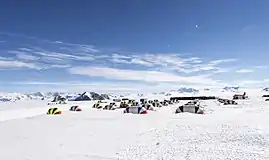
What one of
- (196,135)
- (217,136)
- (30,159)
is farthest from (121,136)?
(30,159)

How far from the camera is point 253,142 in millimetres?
14797

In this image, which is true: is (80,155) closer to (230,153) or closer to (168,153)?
(168,153)

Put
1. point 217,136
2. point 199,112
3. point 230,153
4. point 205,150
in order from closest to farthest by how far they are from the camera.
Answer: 1. point 230,153
2. point 205,150
3. point 217,136
4. point 199,112

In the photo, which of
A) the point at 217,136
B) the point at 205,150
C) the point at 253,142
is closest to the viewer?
the point at 205,150

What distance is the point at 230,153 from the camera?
12625 mm

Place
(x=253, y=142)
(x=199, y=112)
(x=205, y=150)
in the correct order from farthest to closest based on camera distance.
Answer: (x=199, y=112), (x=253, y=142), (x=205, y=150)

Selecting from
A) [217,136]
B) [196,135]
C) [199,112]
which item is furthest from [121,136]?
[199,112]

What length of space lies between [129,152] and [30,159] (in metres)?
4.24

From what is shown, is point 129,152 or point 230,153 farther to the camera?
point 129,152

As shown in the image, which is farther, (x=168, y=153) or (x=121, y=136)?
(x=121, y=136)

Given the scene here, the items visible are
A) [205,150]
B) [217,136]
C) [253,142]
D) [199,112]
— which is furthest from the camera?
[199,112]

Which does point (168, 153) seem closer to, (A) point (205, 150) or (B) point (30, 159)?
(A) point (205, 150)

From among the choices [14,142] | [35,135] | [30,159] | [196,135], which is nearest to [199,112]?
[196,135]

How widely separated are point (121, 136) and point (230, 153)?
799 cm
